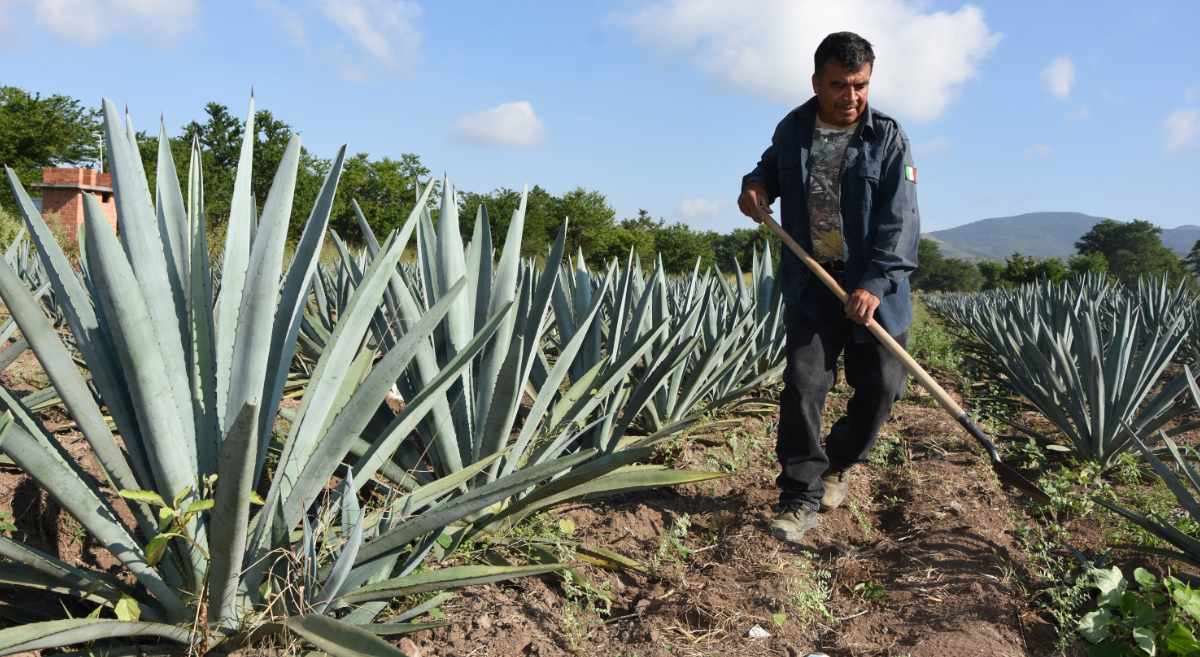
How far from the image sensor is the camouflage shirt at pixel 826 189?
7.87 ft

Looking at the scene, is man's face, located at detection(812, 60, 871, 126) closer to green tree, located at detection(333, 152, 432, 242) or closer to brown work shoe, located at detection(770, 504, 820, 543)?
brown work shoe, located at detection(770, 504, 820, 543)

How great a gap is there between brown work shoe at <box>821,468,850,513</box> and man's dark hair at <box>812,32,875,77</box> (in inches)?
56.1

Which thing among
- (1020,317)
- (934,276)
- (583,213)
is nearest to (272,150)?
(583,213)

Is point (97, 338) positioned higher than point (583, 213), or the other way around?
point (583, 213)

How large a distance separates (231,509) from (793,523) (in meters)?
1.73

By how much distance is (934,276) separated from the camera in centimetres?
9394

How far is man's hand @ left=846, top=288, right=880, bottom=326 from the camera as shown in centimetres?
214

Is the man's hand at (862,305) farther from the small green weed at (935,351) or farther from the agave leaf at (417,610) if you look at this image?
the small green weed at (935,351)

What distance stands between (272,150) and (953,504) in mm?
27168

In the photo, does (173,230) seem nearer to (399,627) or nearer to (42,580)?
(42,580)

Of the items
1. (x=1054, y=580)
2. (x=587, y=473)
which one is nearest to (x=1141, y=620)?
(x=1054, y=580)

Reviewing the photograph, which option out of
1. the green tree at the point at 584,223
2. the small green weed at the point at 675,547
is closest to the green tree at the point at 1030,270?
the green tree at the point at 584,223

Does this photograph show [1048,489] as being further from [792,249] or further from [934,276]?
[934,276]

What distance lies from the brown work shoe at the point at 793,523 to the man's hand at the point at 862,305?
66 cm
